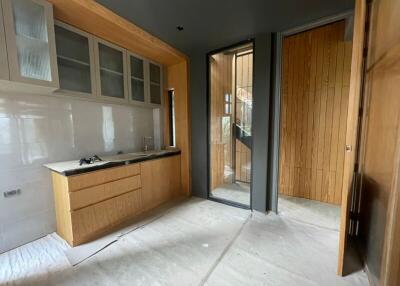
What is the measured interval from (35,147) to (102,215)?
103 centimetres

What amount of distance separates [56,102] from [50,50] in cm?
57

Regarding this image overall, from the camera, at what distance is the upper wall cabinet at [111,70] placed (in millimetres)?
2297

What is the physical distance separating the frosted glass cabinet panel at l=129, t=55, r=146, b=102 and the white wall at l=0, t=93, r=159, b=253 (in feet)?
1.69

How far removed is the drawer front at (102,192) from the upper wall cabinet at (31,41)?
1117mm

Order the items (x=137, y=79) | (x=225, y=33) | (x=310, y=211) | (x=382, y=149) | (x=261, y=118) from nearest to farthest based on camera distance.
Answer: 1. (x=382, y=149)
2. (x=225, y=33)
3. (x=261, y=118)
4. (x=310, y=211)
5. (x=137, y=79)

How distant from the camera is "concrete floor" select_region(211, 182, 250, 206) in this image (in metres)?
2.93

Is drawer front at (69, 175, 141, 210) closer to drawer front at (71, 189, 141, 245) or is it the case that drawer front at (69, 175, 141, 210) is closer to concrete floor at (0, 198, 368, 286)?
drawer front at (71, 189, 141, 245)

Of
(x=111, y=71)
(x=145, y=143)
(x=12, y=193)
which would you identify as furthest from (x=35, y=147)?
(x=145, y=143)

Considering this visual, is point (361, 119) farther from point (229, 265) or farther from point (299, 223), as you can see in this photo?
point (229, 265)

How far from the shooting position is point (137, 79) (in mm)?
2797

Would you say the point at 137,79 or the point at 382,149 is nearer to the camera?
the point at 382,149

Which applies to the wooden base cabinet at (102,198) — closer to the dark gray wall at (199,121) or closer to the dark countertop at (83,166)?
the dark countertop at (83,166)

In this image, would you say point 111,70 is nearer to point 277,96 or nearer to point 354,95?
point 277,96

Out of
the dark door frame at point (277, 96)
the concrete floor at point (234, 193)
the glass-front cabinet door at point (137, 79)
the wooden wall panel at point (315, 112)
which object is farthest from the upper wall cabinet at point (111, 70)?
the wooden wall panel at point (315, 112)
